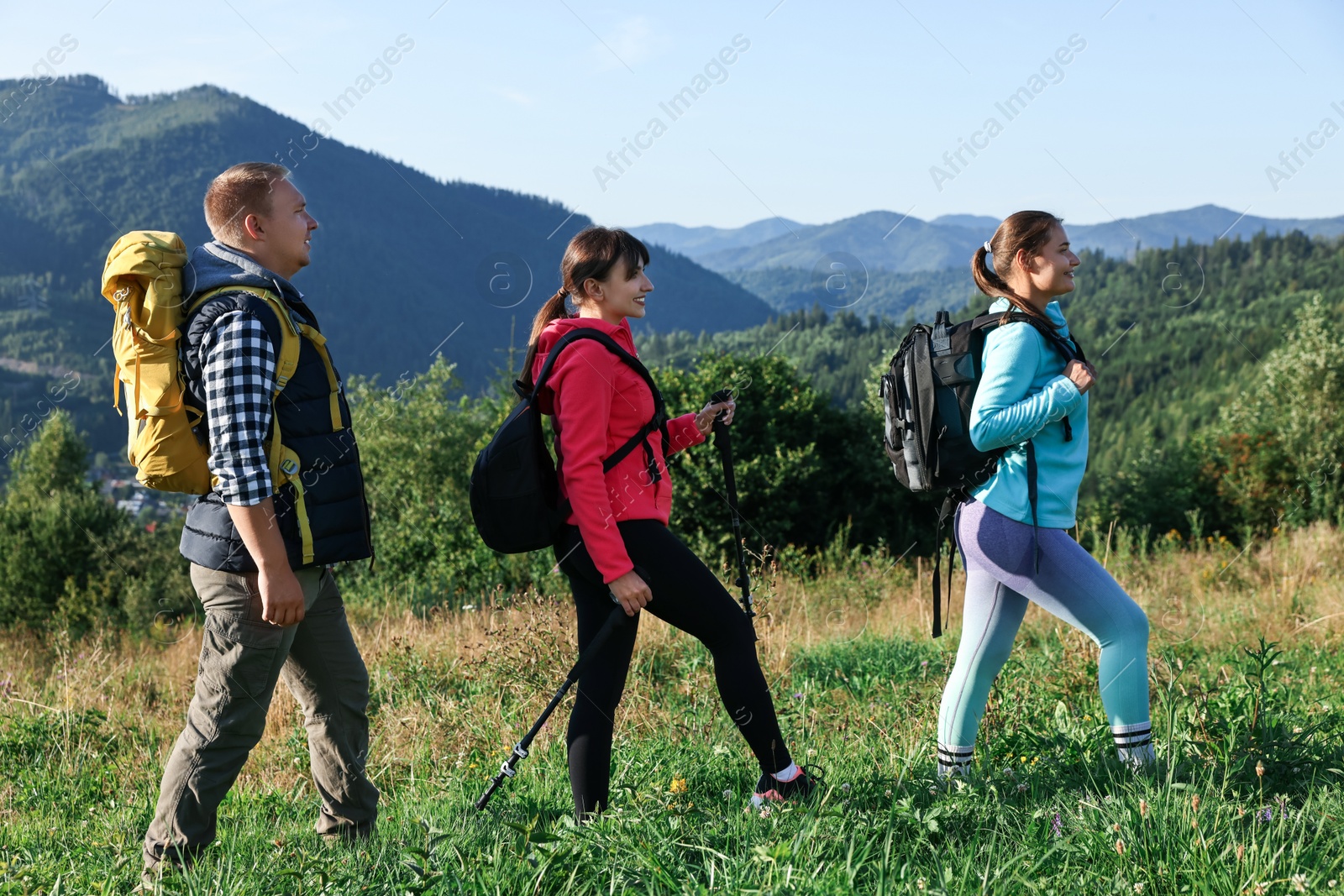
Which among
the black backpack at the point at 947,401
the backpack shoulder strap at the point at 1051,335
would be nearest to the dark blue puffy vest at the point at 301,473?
the black backpack at the point at 947,401

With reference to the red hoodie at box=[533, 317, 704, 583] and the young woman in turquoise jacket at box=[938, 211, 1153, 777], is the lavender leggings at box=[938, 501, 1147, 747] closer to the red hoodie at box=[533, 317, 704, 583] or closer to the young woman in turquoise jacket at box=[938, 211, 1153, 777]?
the young woman in turquoise jacket at box=[938, 211, 1153, 777]

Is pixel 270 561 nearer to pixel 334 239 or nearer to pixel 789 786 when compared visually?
pixel 789 786

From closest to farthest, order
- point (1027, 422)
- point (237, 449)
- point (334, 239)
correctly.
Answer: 1. point (237, 449)
2. point (1027, 422)
3. point (334, 239)

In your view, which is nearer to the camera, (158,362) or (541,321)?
(158,362)

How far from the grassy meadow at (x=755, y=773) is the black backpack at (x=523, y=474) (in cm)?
71

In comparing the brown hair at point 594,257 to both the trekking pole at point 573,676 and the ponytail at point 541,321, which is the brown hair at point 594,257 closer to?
the ponytail at point 541,321

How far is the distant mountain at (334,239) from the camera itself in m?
123

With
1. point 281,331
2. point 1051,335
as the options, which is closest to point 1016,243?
point 1051,335

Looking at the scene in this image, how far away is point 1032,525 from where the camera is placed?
2.69m

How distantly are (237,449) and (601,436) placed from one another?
85 centimetres

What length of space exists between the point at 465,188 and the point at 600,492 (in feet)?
643

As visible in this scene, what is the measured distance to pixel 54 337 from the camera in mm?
117312

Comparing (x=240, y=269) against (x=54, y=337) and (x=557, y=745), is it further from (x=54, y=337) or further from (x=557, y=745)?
(x=54, y=337)

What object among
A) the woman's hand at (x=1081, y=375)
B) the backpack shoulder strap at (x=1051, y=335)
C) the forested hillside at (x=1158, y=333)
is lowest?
the woman's hand at (x=1081, y=375)
